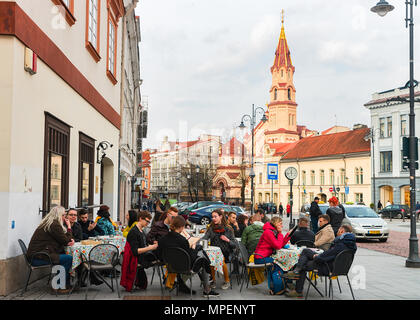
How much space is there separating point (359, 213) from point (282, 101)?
8571 cm

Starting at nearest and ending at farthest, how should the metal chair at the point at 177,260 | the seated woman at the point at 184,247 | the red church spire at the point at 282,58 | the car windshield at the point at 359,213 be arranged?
1. the metal chair at the point at 177,260
2. the seated woman at the point at 184,247
3. the car windshield at the point at 359,213
4. the red church spire at the point at 282,58

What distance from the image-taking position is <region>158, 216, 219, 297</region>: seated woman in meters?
9.02

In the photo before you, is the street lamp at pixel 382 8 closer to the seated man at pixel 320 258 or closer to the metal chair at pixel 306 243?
the metal chair at pixel 306 243

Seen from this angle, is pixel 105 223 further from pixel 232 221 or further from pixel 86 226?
pixel 232 221

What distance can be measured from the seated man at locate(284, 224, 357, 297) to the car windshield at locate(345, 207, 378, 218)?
15.5 metres

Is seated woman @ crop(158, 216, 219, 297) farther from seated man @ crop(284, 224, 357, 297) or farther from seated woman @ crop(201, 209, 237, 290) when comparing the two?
seated man @ crop(284, 224, 357, 297)

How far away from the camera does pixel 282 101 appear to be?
108m

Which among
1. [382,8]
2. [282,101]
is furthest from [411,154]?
[282,101]

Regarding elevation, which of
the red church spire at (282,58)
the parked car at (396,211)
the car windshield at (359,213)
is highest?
the red church spire at (282,58)

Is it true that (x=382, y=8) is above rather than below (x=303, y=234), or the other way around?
above

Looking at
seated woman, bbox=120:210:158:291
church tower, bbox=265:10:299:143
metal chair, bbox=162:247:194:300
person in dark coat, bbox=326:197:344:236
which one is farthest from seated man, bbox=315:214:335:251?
church tower, bbox=265:10:299:143

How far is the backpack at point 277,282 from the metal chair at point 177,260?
5.61 ft

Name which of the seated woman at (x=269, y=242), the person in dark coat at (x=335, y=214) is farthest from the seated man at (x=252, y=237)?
the person in dark coat at (x=335, y=214)

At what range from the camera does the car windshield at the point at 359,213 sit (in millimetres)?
24250
